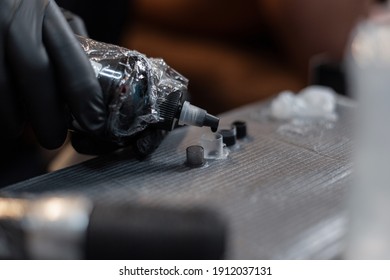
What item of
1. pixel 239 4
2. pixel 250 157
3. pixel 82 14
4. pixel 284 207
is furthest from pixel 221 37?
pixel 284 207

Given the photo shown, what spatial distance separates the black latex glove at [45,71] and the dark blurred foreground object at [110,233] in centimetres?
11

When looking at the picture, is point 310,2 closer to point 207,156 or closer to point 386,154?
point 207,156

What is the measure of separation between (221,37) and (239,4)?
114mm

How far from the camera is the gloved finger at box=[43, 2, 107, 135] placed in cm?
50

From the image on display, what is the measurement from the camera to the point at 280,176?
20.4 inches

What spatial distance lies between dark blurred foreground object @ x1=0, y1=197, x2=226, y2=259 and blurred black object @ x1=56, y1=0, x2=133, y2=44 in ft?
2.29

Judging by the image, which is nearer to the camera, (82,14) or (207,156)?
(207,156)

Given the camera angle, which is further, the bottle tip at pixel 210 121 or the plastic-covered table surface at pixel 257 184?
the bottle tip at pixel 210 121

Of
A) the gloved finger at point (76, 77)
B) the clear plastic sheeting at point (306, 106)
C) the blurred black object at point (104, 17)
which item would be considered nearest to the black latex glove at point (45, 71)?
the gloved finger at point (76, 77)

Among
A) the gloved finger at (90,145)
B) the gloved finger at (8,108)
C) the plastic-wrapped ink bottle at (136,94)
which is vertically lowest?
the gloved finger at (90,145)

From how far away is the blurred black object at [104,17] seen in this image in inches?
41.9

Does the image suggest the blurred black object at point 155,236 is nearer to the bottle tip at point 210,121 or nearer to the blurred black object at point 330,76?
the bottle tip at point 210,121

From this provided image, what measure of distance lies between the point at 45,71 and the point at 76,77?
4cm

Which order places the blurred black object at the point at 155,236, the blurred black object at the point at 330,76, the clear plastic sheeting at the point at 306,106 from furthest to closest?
the blurred black object at the point at 330,76, the clear plastic sheeting at the point at 306,106, the blurred black object at the point at 155,236
